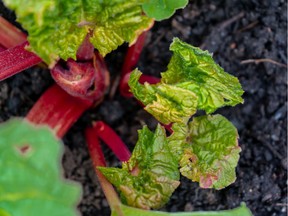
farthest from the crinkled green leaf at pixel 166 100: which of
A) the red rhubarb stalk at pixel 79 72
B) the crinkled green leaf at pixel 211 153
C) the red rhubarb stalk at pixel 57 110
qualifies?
the red rhubarb stalk at pixel 57 110

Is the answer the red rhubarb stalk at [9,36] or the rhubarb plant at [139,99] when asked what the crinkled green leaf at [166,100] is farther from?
the red rhubarb stalk at [9,36]

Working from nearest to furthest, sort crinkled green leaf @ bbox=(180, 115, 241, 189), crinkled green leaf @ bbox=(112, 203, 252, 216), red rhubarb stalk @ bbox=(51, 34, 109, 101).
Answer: crinkled green leaf @ bbox=(112, 203, 252, 216), crinkled green leaf @ bbox=(180, 115, 241, 189), red rhubarb stalk @ bbox=(51, 34, 109, 101)

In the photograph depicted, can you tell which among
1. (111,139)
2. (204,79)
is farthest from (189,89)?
(111,139)

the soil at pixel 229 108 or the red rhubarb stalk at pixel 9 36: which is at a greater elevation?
the red rhubarb stalk at pixel 9 36

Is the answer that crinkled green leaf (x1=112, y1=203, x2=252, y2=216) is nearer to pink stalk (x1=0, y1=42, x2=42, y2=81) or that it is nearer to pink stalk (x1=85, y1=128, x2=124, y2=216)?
pink stalk (x1=85, y1=128, x2=124, y2=216)

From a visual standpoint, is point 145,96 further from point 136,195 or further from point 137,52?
point 137,52

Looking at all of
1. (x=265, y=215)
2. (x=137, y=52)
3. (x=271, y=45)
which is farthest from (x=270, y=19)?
(x=265, y=215)

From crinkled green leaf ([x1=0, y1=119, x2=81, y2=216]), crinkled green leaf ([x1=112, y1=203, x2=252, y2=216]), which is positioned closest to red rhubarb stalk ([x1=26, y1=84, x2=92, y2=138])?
crinkled green leaf ([x1=112, y1=203, x2=252, y2=216])
